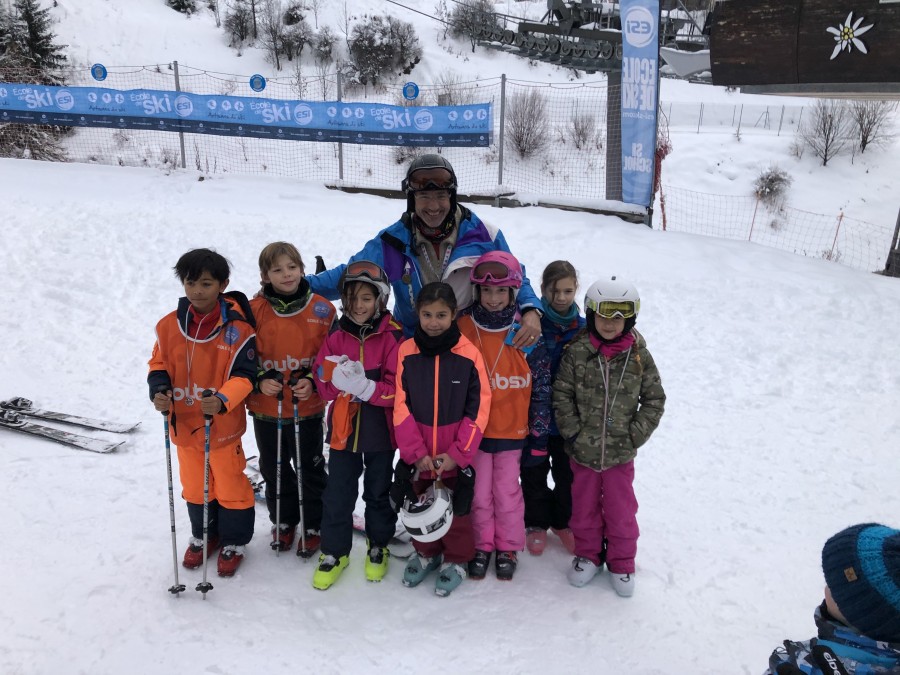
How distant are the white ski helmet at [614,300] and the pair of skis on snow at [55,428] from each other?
4.05 meters

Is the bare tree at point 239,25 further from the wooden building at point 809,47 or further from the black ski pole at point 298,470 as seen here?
the black ski pole at point 298,470

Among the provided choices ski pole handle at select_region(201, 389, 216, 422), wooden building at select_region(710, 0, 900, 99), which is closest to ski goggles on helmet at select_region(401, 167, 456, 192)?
ski pole handle at select_region(201, 389, 216, 422)

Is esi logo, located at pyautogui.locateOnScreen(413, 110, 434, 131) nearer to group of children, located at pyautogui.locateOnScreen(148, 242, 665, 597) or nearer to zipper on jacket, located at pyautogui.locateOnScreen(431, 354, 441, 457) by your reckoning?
group of children, located at pyautogui.locateOnScreen(148, 242, 665, 597)

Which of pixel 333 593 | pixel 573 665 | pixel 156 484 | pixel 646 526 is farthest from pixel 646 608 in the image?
pixel 156 484

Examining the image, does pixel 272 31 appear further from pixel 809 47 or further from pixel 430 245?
pixel 430 245

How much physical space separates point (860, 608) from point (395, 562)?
8.24 feet

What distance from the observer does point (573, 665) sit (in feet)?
9.48

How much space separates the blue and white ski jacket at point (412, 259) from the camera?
3.49 meters

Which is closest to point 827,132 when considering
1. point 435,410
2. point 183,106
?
point 183,106

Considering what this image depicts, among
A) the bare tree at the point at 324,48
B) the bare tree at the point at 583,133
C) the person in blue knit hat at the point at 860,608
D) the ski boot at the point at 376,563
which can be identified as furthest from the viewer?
the bare tree at the point at 324,48

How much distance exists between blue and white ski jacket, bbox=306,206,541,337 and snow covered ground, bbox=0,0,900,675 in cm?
164

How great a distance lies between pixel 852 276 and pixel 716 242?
6.15 feet

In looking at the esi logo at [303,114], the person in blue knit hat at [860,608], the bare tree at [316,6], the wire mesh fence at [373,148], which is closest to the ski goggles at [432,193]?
the person in blue knit hat at [860,608]

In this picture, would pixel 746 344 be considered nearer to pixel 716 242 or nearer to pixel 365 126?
pixel 716 242
